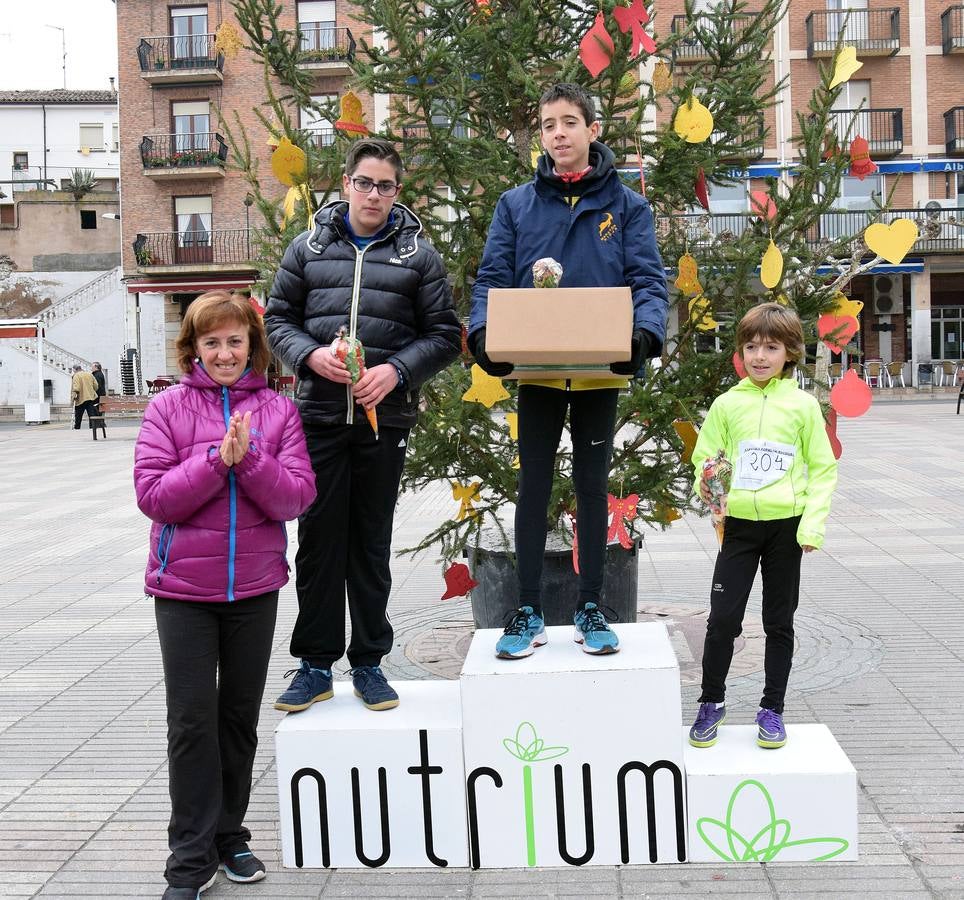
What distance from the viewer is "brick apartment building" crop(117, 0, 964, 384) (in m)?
34.8

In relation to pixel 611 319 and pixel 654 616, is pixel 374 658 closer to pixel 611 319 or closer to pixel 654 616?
pixel 611 319

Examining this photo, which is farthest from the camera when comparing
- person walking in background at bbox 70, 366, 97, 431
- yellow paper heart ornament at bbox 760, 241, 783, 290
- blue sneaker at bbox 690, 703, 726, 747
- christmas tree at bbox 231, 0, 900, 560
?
person walking in background at bbox 70, 366, 97, 431

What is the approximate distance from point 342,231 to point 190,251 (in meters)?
35.0

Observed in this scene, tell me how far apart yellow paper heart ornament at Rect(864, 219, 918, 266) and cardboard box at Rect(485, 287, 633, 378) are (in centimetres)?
164

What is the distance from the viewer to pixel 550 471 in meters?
3.95

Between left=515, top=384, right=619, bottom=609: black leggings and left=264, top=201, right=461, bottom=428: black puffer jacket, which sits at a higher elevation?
left=264, top=201, right=461, bottom=428: black puffer jacket

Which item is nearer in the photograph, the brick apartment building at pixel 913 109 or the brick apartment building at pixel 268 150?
the brick apartment building at pixel 913 109

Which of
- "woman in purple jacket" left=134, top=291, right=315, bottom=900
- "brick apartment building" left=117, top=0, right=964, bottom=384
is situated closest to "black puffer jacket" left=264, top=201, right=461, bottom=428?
"woman in purple jacket" left=134, top=291, right=315, bottom=900

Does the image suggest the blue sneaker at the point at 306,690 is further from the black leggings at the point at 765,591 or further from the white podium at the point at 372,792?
the black leggings at the point at 765,591

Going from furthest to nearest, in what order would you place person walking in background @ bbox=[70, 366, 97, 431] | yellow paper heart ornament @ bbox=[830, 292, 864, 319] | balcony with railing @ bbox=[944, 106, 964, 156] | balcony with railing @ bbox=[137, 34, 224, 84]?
balcony with railing @ bbox=[137, 34, 224, 84] → balcony with railing @ bbox=[944, 106, 964, 156] → person walking in background @ bbox=[70, 366, 97, 431] → yellow paper heart ornament @ bbox=[830, 292, 864, 319]

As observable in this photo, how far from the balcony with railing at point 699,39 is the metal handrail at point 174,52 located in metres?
34.0

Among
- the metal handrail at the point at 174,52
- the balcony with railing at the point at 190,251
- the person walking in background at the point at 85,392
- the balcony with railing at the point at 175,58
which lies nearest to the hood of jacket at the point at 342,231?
the person walking in background at the point at 85,392

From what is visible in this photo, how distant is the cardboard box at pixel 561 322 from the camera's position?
3330mm

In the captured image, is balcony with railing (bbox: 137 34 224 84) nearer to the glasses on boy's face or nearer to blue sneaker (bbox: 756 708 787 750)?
the glasses on boy's face
